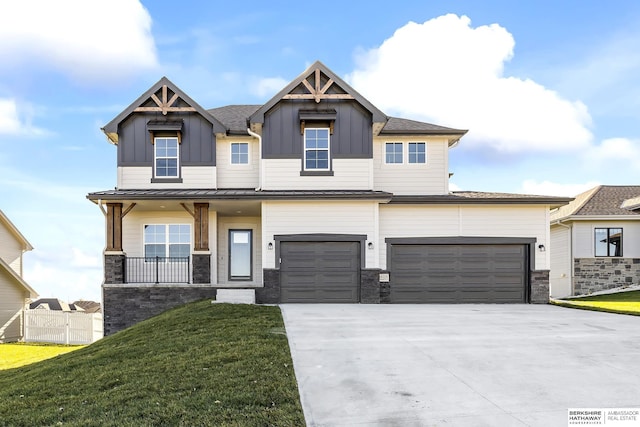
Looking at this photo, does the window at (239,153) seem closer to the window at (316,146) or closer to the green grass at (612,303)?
the window at (316,146)

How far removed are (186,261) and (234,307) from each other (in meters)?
4.97

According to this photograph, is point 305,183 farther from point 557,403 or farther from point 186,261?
point 557,403

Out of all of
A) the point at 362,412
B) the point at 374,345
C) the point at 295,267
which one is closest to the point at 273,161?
the point at 295,267

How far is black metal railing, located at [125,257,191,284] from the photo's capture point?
17.1m

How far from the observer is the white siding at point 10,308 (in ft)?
73.9

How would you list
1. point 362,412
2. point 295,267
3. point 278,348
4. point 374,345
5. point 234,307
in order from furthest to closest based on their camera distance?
point 295,267
point 234,307
point 374,345
point 278,348
point 362,412

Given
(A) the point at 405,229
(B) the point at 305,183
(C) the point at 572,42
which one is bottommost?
(A) the point at 405,229

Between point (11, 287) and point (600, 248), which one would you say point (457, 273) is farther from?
point (11, 287)

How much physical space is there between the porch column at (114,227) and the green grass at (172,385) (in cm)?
659

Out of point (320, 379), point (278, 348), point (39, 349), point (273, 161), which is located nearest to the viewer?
point (320, 379)

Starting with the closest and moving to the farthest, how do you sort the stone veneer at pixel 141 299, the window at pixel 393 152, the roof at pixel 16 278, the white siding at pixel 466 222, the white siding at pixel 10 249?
1. the stone veneer at pixel 141 299
2. the white siding at pixel 466 222
3. the window at pixel 393 152
4. the roof at pixel 16 278
5. the white siding at pixel 10 249

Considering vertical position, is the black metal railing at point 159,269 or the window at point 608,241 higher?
the window at point 608,241

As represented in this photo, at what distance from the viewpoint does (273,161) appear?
56.2ft

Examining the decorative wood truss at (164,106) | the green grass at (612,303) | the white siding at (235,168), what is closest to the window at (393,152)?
the white siding at (235,168)
